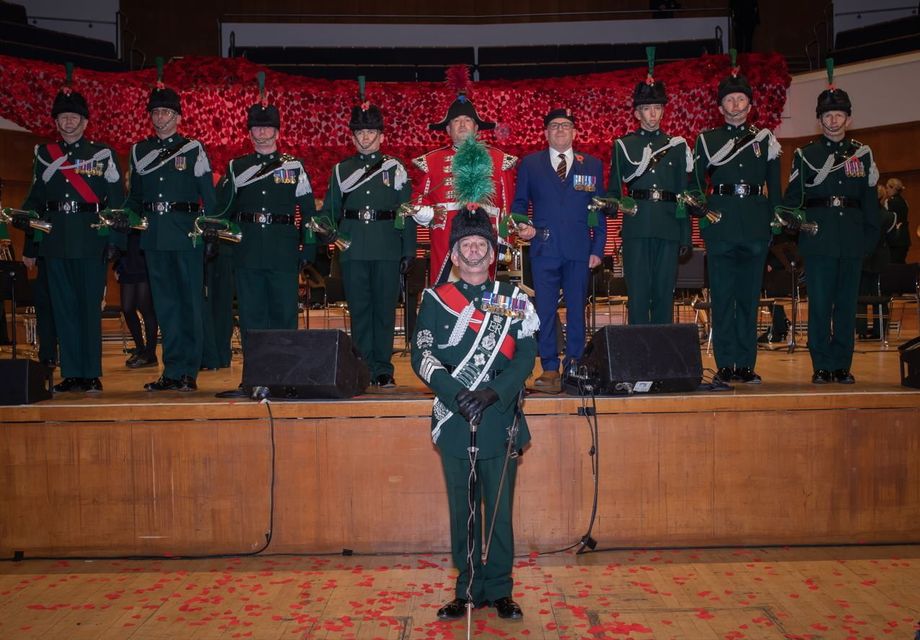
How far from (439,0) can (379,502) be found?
42.1 feet

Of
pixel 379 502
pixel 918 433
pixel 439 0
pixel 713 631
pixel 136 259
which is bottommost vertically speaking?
pixel 713 631

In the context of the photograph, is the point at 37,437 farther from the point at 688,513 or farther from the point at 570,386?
the point at 688,513

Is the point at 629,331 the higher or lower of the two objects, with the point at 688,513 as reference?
higher

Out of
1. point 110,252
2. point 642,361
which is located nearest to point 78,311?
point 110,252

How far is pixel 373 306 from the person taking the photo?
5.53 metres

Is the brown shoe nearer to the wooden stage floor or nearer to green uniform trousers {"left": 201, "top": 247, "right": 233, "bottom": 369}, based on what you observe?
the wooden stage floor

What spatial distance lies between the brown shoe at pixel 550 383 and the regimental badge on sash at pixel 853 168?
230cm

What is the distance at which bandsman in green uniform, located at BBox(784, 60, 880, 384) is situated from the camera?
5.43 m

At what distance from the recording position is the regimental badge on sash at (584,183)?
5133 mm

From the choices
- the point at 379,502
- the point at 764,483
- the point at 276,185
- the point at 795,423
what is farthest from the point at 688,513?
the point at 276,185

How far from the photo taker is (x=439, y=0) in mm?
15516

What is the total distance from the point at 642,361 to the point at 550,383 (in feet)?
1.80

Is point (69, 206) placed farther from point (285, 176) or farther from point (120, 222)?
point (285, 176)

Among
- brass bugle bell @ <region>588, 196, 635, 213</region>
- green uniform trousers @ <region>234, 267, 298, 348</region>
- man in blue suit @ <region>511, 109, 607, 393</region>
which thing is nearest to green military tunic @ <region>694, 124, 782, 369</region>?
brass bugle bell @ <region>588, 196, 635, 213</region>
